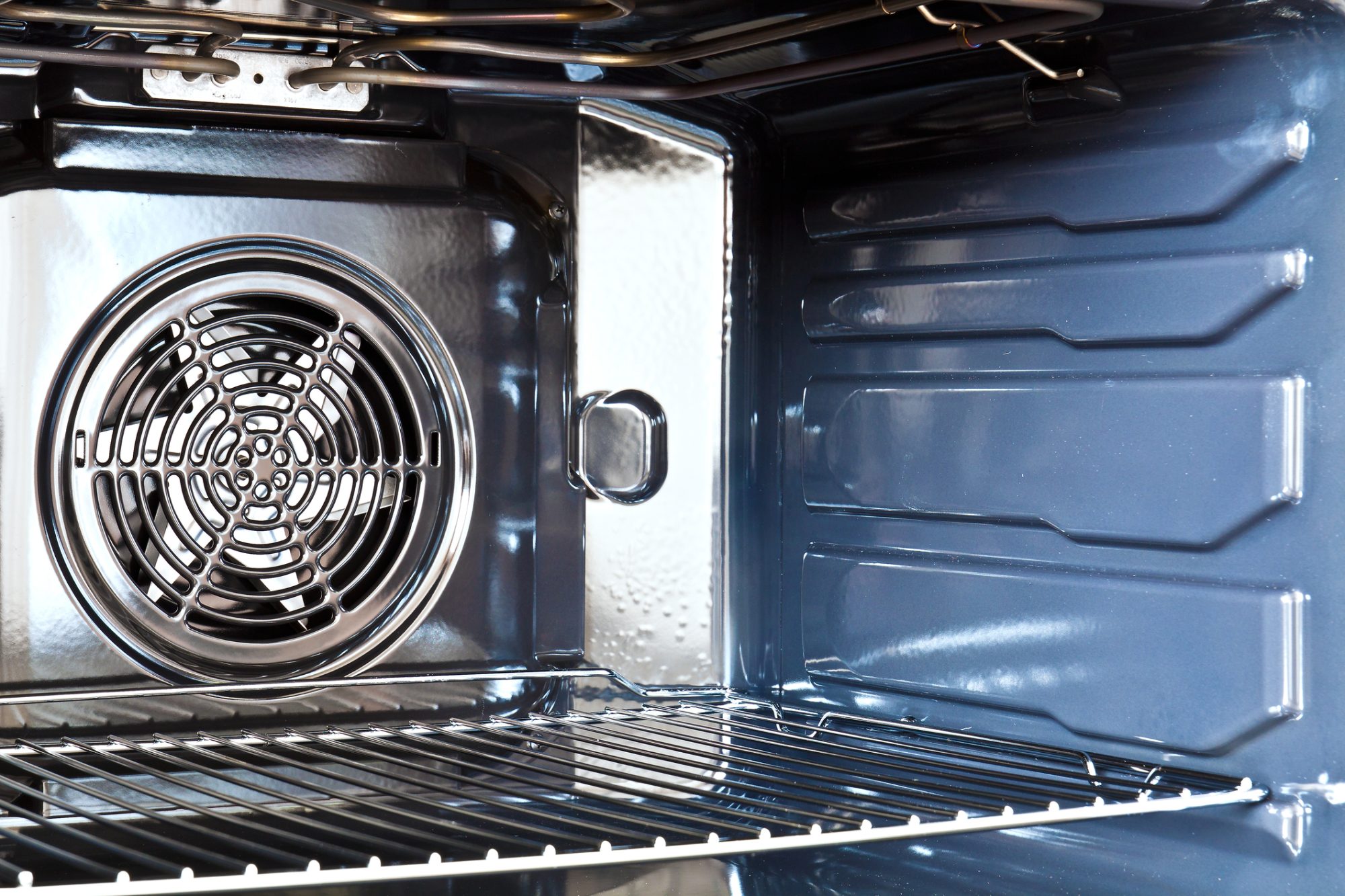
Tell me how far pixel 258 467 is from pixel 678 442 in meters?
0.50

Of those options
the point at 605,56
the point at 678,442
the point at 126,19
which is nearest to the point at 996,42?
the point at 605,56

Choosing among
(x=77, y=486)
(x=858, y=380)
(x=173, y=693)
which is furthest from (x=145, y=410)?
(x=858, y=380)

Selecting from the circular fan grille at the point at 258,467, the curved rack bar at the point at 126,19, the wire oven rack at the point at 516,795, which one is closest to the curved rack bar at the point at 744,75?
the curved rack bar at the point at 126,19

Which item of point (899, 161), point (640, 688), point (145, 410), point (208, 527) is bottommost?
point (640, 688)

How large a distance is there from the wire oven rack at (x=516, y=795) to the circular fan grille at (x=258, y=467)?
0.35ft

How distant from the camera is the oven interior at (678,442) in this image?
1188 millimetres

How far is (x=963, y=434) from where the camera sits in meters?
1.45

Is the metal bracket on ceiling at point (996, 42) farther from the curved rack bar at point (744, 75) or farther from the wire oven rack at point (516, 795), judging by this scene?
the wire oven rack at point (516, 795)

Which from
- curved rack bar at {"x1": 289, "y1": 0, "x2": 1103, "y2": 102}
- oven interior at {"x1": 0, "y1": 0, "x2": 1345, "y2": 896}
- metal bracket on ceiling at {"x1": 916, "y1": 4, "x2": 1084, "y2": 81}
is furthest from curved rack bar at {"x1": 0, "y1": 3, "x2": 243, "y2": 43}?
metal bracket on ceiling at {"x1": 916, "y1": 4, "x2": 1084, "y2": 81}

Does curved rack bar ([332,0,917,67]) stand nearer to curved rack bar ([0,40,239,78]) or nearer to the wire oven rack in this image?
curved rack bar ([0,40,239,78])

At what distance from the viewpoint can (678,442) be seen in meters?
1.66

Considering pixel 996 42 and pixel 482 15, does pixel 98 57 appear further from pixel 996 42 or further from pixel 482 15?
pixel 996 42

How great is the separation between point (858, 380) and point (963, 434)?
6.6 inches

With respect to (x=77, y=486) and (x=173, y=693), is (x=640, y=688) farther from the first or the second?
(x=77, y=486)
